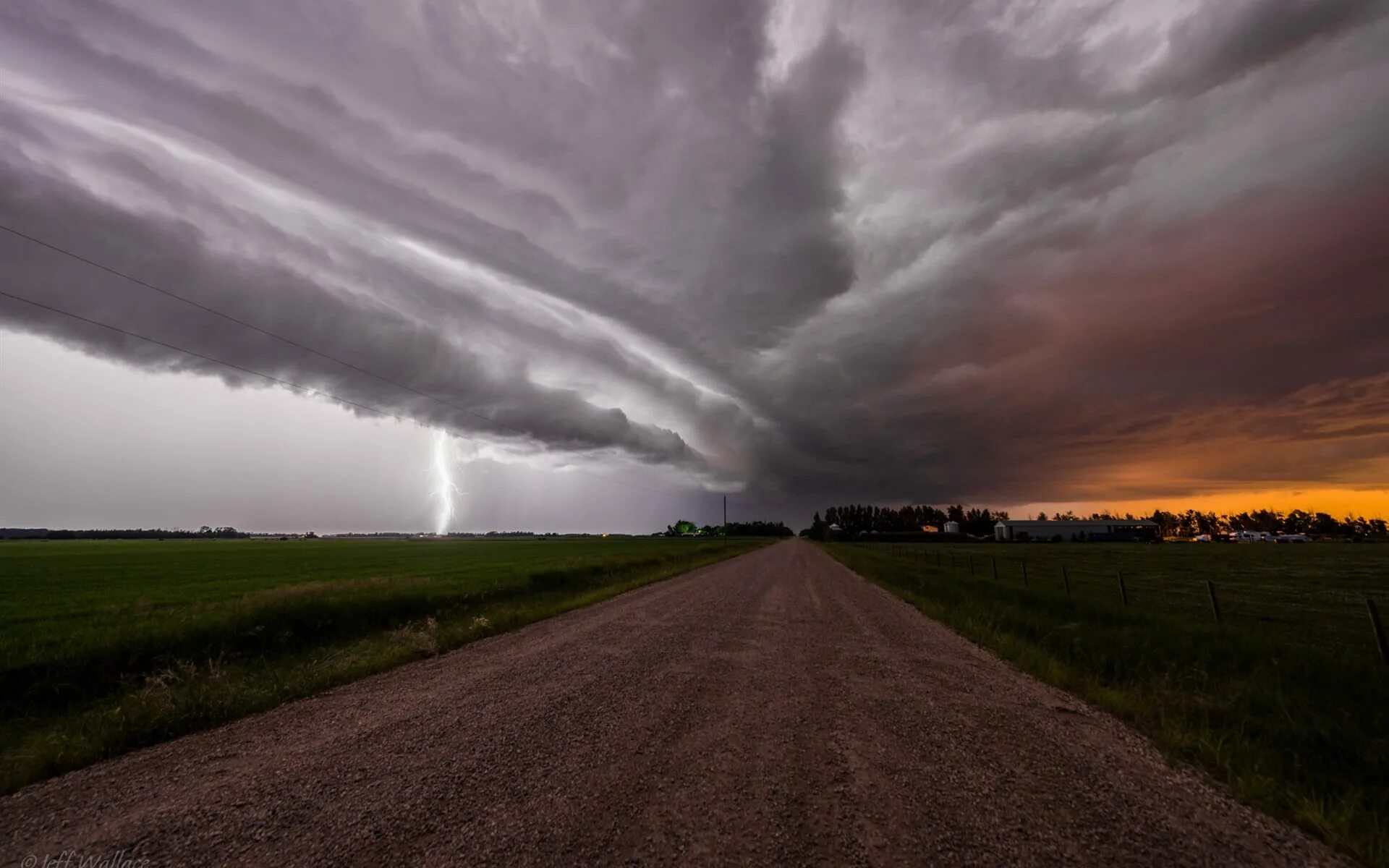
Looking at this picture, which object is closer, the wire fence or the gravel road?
the gravel road

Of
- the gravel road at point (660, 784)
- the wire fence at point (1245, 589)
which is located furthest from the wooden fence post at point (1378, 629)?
the gravel road at point (660, 784)

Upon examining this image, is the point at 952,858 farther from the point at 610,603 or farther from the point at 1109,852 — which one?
the point at 610,603

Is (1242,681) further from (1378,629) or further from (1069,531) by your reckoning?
(1069,531)

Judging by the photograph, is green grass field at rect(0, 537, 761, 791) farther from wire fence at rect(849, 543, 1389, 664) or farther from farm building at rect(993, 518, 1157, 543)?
farm building at rect(993, 518, 1157, 543)

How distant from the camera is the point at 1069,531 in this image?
150 m

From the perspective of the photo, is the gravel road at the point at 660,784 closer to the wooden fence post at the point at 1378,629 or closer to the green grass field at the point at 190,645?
the green grass field at the point at 190,645

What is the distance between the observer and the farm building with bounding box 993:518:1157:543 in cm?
14725

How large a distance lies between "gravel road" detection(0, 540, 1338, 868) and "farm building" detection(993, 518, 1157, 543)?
537 feet

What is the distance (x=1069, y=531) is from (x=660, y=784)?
184 meters

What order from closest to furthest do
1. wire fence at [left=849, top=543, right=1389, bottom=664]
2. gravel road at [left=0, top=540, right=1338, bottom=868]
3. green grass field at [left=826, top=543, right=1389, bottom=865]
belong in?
1. gravel road at [left=0, top=540, right=1338, bottom=868]
2. green grass field at [left=826, top=543, right=1389, bottom=865]
3. wire fence at [left=849, top=543, right=1389, bottom=664]

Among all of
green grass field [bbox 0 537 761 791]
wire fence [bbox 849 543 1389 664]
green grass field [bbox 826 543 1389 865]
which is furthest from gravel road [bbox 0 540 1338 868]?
wire fence [bbox 849 543 1389 664]

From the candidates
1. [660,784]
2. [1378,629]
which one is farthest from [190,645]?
[1378,629]

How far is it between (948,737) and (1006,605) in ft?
42.3

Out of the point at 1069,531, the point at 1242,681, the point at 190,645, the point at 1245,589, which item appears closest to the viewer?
the point at 1242,681
